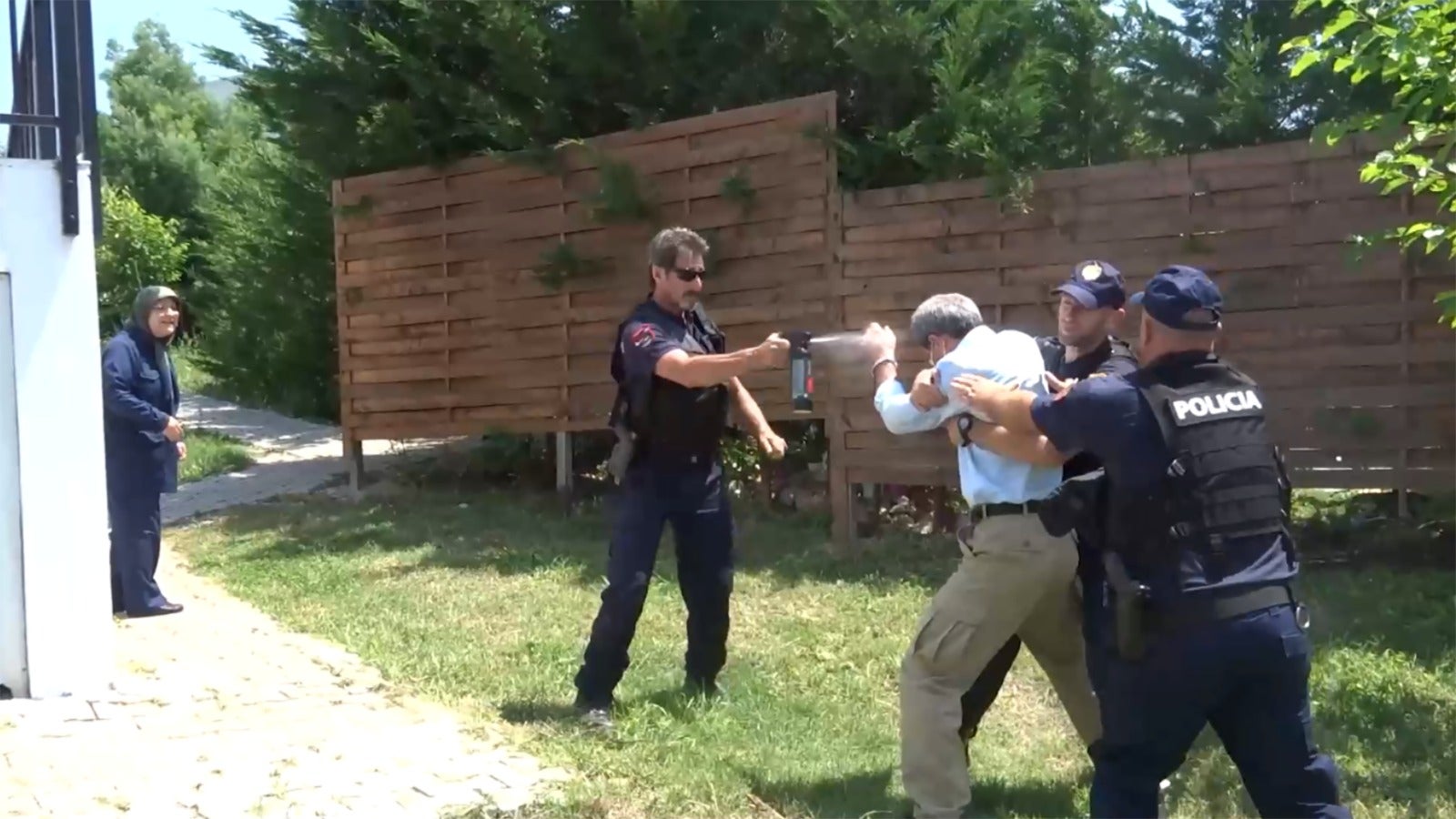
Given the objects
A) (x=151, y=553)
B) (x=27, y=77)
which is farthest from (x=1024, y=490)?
(x=151, y=553)

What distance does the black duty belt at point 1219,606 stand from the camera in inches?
140

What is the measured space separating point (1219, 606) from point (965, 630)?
93cm

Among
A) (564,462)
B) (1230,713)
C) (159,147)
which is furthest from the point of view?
(159,147)

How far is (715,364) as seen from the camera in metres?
5.18

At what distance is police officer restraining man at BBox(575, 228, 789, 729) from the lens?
18.0 ft

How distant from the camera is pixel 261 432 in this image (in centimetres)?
1767

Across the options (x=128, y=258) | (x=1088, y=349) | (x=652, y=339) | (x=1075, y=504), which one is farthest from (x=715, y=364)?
(x=128, y=258)

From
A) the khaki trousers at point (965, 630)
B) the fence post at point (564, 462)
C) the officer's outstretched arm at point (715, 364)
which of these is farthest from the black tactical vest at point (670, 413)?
the fence post at point (564, 462)

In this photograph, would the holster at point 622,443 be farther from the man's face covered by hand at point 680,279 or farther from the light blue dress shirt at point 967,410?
the light blue dress shirt at point 967,410

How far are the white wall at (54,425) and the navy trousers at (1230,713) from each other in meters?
4.14

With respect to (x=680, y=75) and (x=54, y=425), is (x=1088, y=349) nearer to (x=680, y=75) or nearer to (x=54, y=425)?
(x=54, y=425)

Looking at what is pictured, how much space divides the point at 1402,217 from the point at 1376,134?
43 centimetres

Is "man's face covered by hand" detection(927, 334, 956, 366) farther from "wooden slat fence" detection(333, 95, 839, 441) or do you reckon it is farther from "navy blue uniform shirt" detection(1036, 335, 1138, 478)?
"wooden slat fence" detection(333, 95, 839, 441)

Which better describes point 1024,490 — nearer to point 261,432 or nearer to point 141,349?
point 141,349
